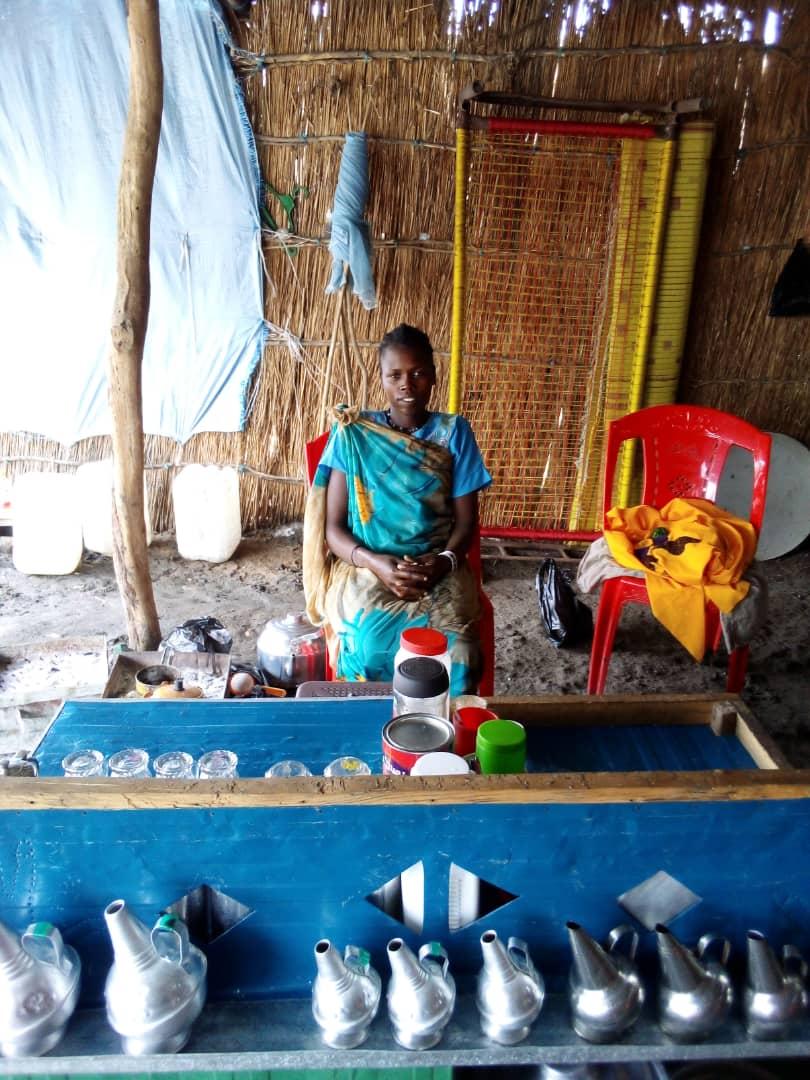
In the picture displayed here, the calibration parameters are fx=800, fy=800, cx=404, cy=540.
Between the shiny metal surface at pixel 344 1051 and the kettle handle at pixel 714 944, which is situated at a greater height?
the kettle handle at pixel 714 944

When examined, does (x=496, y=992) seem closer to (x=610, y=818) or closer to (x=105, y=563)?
(x=610, y=818)

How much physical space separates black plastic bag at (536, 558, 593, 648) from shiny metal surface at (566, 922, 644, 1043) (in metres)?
2.62

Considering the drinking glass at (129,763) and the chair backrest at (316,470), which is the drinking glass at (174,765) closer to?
the drinking glass at (129,763)

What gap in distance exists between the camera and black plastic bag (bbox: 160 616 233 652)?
3.16 m

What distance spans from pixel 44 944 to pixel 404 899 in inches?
21.8

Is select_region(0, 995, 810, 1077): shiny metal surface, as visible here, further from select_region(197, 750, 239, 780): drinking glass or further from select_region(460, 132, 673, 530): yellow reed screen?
select_region(460, 132, 673, 530): yellow reed screen

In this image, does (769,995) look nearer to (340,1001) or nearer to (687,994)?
(687,994)

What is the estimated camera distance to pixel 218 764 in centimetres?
162

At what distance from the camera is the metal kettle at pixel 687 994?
1.23 m

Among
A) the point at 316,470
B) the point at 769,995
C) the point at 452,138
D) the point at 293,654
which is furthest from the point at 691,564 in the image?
A: the point at 452,138

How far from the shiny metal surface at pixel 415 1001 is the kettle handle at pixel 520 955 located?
113 mm

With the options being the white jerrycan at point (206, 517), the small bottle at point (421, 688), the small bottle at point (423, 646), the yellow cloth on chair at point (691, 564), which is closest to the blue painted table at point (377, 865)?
the small bottle at point (421, 688)

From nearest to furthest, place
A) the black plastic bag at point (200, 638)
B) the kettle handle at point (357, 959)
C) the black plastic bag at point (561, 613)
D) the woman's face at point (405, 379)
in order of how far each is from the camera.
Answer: the kettle handle at point (357, 959)
the woman's face at point (405, 379)
the black plastic bag at point (200, 638)
the black plastic bag at point (561, 613)

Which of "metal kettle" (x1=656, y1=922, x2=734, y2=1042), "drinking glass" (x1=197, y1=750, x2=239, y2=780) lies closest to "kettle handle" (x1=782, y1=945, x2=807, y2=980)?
"metal kettle" (x1=656, y1=922, x2=734, y2=1042)
